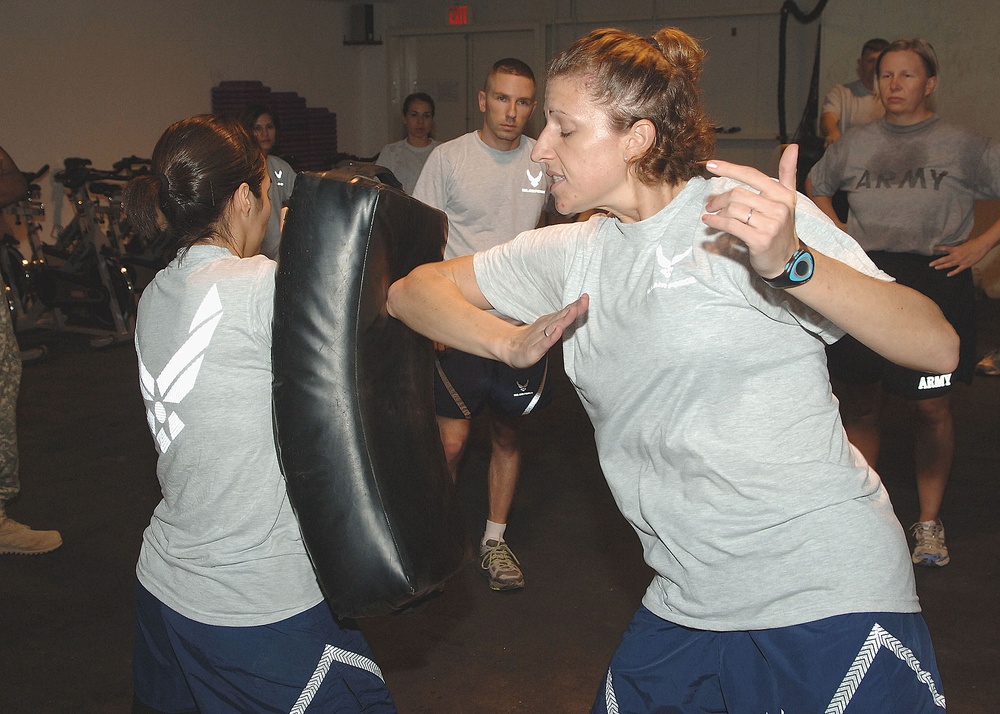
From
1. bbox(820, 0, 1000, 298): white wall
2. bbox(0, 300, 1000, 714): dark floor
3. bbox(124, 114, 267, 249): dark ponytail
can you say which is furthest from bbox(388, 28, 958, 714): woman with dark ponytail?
bbox(820, 0, 1000, 298): white wall

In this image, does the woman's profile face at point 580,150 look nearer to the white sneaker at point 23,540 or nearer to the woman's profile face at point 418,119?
the white sneaker at point 23,540

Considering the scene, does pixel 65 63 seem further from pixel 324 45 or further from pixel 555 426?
pixel 555 426

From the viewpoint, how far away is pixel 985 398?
4.91 metres

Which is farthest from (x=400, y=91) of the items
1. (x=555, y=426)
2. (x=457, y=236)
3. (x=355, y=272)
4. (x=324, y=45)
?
(x=355, y=272)

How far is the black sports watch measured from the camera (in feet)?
3.58

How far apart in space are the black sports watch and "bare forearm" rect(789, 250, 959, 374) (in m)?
0.01

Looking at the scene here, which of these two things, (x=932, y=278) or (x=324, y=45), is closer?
(x=932, y=278)

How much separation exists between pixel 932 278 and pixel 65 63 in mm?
6627

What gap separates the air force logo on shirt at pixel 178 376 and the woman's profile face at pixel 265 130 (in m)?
3.45

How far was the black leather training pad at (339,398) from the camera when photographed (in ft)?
4.64

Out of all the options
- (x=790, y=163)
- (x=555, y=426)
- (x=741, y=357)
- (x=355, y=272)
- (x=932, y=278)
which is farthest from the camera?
(x=555, y=426)

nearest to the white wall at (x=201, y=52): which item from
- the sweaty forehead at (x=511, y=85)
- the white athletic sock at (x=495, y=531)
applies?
the sweaty forehead at (x=511, y=85)

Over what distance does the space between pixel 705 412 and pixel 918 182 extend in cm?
216

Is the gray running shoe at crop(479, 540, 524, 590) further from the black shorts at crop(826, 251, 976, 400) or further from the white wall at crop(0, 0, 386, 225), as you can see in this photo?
the white wall at crop(0, 0, 386, 225)
